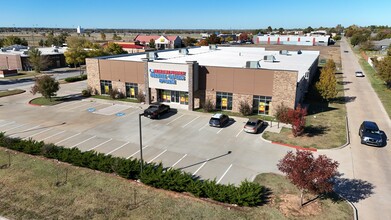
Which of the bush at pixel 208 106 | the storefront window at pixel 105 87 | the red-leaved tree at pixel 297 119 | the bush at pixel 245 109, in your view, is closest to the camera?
the red-leaved tree at pixel 297 119

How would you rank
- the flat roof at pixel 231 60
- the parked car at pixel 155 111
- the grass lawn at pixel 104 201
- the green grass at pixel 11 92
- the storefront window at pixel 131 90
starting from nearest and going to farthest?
the grass lawn at pixel 104 201
the parked car at pixel 155 111
the flat roof at pixel 231 60
the storefront window at pixel 131 90
the green grass at pixel 11 92

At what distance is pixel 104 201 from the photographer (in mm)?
17656

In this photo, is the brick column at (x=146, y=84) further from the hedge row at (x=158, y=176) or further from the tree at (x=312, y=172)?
the tree at (x=312, y=172)

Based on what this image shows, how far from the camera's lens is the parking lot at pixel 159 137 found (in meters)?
23.0

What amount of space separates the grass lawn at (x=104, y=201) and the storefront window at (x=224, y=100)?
1783cm

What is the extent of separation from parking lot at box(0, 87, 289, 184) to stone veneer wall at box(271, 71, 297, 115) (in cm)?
536

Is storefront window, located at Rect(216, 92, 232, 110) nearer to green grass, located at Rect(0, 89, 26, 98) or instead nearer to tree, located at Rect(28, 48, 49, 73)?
green grass, located at Rect(0, 89, 26, 98)

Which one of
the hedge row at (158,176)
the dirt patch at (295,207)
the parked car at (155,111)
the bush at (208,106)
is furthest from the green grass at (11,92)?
the dirt patch at (295,207)

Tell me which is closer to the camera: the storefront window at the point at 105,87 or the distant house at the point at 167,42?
the storefront window at the point at 105,87

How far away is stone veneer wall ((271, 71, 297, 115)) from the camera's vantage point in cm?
3397

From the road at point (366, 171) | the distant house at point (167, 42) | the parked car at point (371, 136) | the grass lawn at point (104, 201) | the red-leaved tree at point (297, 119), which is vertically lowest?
the road at point (366, 171)

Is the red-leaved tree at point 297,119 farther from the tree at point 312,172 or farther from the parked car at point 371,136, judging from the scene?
the tree at point 312,172

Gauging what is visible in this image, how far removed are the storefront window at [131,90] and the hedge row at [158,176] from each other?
20.4 metres

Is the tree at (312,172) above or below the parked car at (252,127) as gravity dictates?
above
